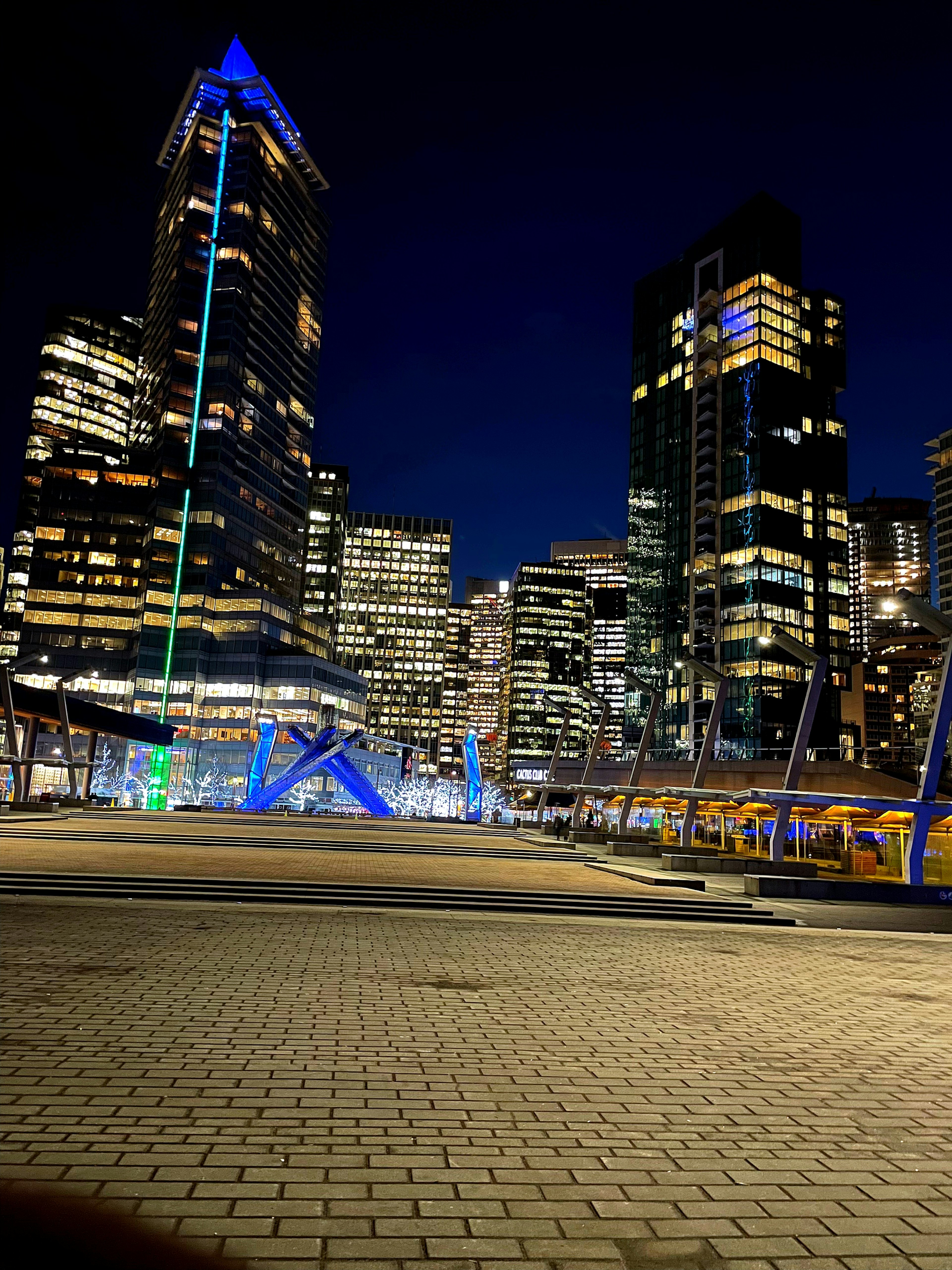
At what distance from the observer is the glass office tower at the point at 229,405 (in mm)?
122812

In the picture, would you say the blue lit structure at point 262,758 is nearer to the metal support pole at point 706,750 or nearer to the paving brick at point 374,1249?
the metal support pole at point 706,750

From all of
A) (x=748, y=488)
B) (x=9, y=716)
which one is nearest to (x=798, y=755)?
(x=9, y=716)

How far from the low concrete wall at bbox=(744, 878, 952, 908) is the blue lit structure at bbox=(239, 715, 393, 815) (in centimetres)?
4694

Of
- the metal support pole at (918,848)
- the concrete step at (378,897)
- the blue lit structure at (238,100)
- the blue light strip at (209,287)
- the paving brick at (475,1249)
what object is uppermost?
the blue lit structure at (238,100)

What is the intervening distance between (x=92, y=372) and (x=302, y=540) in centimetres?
7606

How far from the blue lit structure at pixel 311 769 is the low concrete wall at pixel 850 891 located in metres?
46.9

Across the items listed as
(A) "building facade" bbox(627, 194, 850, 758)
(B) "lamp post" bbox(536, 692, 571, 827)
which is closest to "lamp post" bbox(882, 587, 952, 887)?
(B) "lamp post" bbox(536, 692, 571, 827)

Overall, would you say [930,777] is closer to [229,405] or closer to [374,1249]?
[374,1249]

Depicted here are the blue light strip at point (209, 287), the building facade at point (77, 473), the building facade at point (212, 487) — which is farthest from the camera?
the blue light strip at point (209, 287)

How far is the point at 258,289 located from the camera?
146 m

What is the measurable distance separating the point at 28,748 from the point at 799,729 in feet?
145

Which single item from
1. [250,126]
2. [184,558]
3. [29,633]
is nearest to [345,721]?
[184,558]

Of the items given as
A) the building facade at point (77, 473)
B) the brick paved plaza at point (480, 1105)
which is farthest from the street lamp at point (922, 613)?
the building facade at point (77, 473)

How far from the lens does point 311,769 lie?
2707 inches
